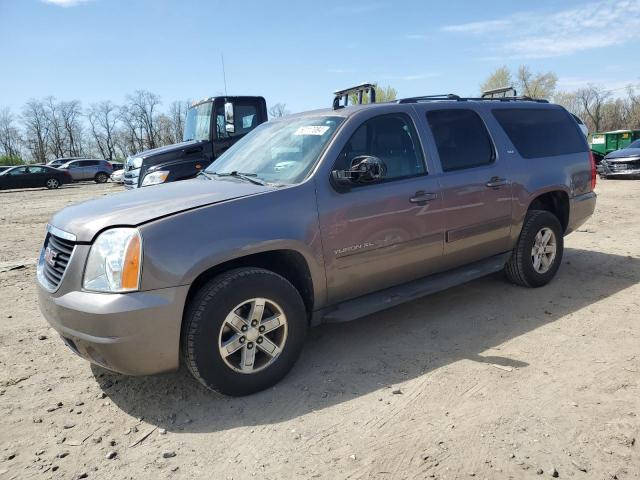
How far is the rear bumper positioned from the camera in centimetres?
527

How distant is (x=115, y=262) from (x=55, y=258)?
2.23ft

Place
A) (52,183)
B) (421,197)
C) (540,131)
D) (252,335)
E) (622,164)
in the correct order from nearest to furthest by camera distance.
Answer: (252,335)
(421,197)
(540,131)
(622,164)
(52,183)

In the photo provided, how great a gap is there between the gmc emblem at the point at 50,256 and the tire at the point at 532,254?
405 cm

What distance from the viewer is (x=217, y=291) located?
2906 millimetres

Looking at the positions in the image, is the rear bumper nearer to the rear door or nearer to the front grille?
the rear door

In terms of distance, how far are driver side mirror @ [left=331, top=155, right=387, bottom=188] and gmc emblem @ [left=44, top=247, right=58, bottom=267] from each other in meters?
1.93

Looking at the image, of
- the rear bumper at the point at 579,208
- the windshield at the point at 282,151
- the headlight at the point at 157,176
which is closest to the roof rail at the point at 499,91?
the rear bumper at the point at 579,208

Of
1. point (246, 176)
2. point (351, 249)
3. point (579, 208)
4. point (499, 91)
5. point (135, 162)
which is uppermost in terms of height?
point (499, 91)

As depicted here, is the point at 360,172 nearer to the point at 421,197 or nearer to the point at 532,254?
the point at 421,197

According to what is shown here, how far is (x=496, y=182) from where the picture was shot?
445 cm

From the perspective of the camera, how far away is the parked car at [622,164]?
53.9ft

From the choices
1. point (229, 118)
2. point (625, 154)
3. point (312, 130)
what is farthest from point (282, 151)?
point (625, 154)

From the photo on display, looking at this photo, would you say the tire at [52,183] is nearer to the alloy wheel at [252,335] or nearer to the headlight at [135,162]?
the headlight at [135,162]

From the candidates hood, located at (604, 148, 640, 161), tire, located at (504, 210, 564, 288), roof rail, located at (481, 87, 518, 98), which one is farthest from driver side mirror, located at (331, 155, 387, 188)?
hood, located at (604, 148, 640, 161)
